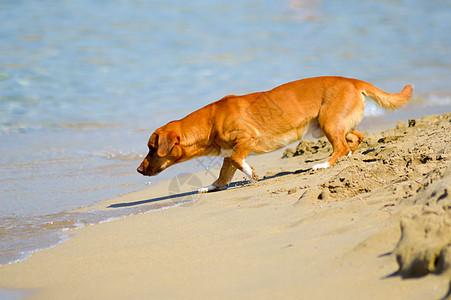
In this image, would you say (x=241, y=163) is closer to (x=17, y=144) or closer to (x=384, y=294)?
(x=384, y=294)

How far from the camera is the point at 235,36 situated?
70.6ft

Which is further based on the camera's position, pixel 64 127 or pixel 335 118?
pixel 64 127

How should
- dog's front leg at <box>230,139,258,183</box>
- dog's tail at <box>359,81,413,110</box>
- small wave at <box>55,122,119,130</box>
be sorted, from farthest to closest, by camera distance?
small wave at <box>55,122,119,130</box> < dog's tail at <box>359,81,413,110</box> < dog's front leg at <box>230,139,258,183</box>

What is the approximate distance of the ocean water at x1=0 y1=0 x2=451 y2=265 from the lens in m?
6.84

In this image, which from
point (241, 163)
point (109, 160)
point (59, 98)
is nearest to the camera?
Result: point (241, 163)

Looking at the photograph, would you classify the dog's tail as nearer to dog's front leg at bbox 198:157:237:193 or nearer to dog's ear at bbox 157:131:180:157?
dog's front leg at bbox 198:157:237:193

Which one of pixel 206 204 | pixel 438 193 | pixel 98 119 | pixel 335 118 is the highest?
pixel 438 193

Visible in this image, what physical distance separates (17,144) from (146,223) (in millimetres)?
6267

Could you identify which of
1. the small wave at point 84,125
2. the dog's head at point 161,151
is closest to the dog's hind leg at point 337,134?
the dog's head at point 161,151

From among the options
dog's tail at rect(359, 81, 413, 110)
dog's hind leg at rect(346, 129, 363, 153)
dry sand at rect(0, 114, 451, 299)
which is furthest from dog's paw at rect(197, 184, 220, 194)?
dog's tail at rect(359, 81, 413, 110)

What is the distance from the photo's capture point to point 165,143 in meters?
5.99

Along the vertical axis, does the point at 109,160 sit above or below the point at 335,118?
below

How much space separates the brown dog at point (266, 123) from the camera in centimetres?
615

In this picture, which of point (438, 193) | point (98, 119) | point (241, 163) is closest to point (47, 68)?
point (98, 119)
